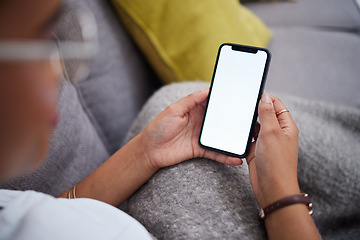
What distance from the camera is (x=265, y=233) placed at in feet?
1.42

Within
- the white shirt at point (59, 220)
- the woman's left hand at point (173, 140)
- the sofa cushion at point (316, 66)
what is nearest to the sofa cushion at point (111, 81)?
the woman's left hand at point (173, 140)

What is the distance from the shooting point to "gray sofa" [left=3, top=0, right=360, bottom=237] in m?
0.58

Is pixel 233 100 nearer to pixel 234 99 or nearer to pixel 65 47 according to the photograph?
pixel 234 99

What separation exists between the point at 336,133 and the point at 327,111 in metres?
0.07

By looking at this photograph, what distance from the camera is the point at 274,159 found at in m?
0.41

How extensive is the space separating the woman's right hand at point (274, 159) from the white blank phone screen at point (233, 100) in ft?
0.15

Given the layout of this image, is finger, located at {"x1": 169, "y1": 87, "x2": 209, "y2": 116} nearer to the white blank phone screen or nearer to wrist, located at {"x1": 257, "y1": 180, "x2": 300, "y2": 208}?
the white blank phone screen

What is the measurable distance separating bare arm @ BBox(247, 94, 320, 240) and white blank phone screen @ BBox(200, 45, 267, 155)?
0.04 meters

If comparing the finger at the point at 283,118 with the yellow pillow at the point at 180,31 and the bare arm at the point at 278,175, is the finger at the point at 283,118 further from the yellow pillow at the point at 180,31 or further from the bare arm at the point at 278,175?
the yellow pillow at the point at 180,31

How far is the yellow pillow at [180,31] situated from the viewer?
0.72m

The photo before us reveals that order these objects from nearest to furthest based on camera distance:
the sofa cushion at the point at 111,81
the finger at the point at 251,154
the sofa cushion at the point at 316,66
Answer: the finger at the point at 251,154 < the sofa cushion at the point at 111,81 < the sofa cushion at the point at 316,66

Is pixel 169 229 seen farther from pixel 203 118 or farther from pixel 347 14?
pixel 347 14

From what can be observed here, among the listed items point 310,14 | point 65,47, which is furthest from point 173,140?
point 310,14

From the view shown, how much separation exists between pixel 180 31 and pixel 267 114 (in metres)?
0.42
